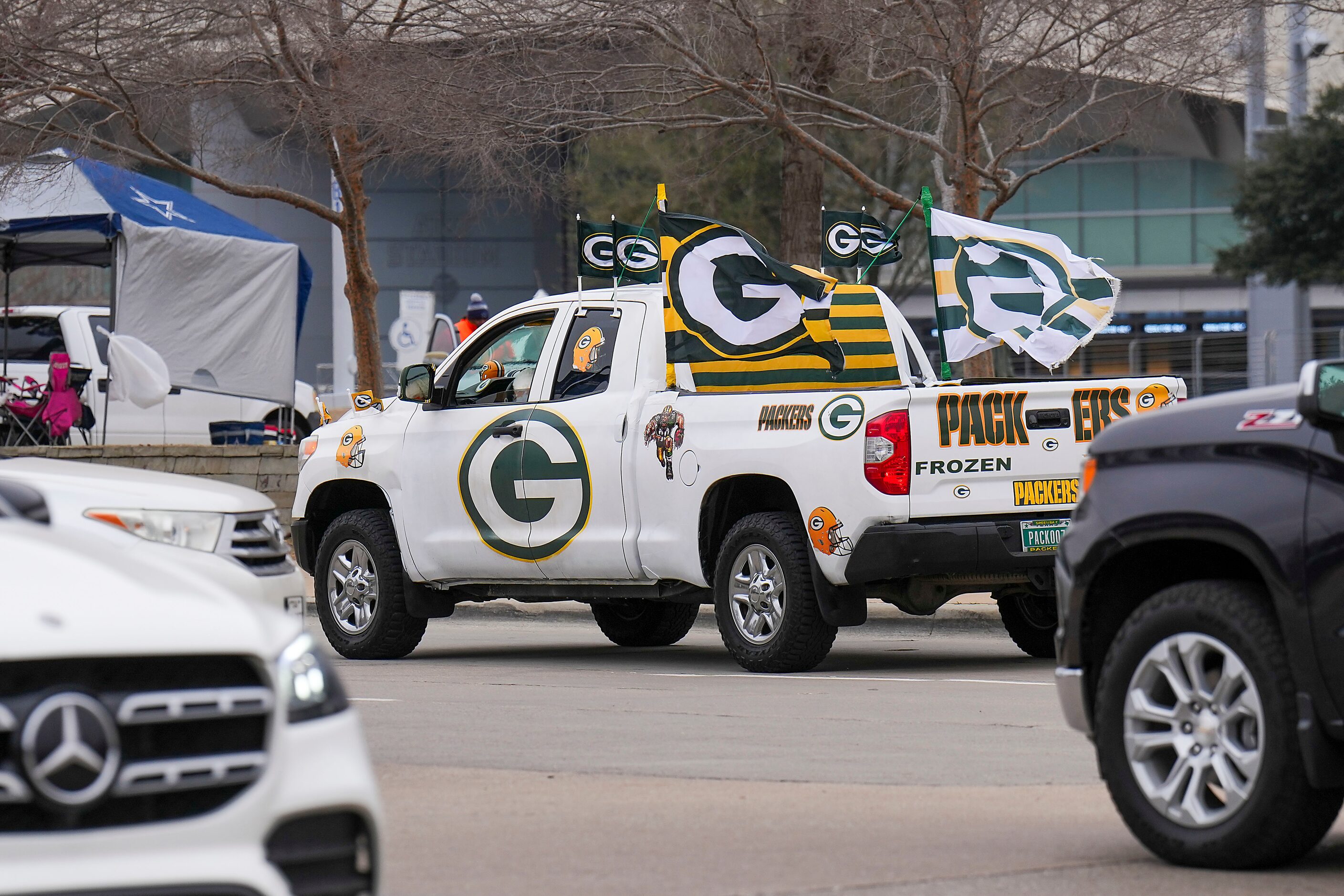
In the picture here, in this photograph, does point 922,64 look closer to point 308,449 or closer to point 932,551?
point 308,449

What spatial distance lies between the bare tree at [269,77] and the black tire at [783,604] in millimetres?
7204

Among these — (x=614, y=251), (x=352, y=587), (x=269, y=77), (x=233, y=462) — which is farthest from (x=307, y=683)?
(x=233, y=462)

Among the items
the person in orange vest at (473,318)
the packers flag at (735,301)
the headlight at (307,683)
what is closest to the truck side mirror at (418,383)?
the packers flag at (735,301)

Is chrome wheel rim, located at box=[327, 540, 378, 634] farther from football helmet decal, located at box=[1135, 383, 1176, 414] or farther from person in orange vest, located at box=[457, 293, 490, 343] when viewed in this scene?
person in orange vest, located at box=[457, 293, 490, 343]

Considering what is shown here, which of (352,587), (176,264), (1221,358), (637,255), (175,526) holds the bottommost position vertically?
(352,587)

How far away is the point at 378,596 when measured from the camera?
12.4 metres

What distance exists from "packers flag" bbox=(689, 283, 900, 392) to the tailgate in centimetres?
136

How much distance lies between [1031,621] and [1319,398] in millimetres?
6728

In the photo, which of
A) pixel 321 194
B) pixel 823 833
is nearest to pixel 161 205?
pixel 823 833

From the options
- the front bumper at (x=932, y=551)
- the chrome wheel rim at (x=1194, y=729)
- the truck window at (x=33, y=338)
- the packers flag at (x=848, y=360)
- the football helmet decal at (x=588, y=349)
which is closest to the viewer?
the chrome wheel rim at (x=1194, y=729)

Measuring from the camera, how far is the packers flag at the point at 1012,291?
40.9 ft

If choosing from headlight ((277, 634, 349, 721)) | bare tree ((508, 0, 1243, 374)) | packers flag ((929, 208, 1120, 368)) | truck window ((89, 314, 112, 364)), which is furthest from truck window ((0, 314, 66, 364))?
headlight ((277, 634, 349, 721))

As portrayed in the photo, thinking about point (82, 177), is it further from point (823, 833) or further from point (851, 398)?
point (823, 833)

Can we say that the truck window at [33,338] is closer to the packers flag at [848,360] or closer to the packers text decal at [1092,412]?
the packers flag at [848,360]
